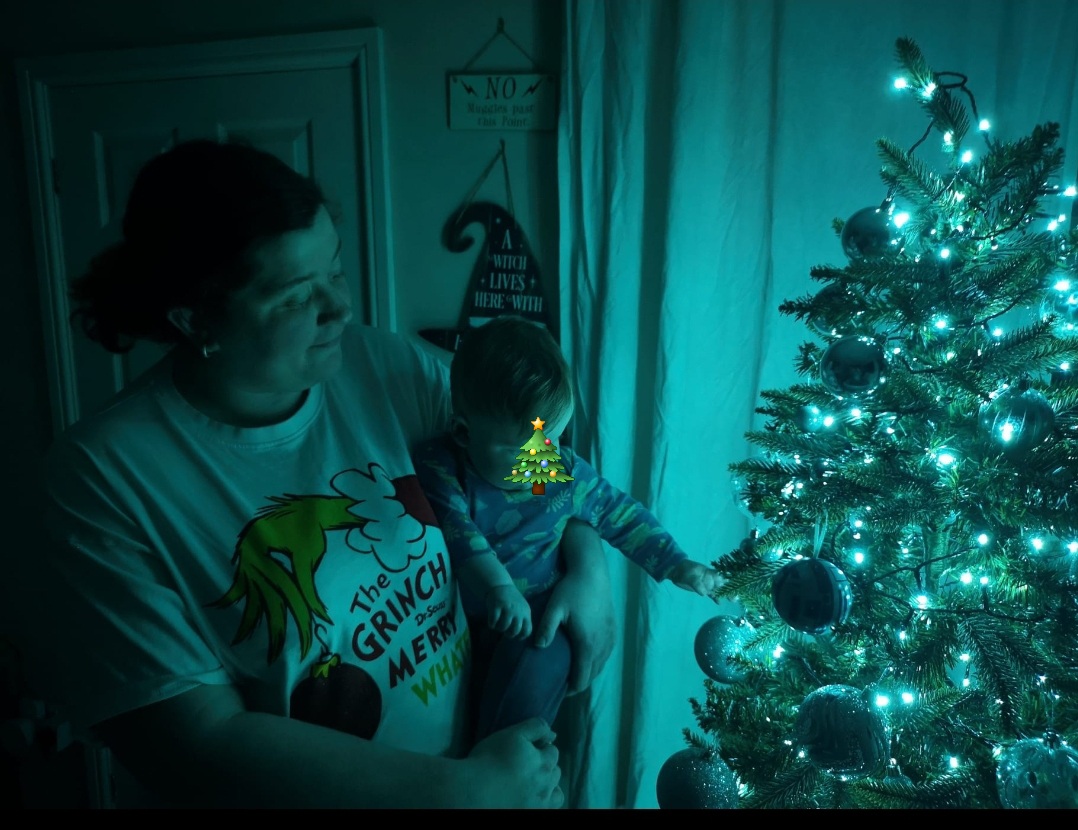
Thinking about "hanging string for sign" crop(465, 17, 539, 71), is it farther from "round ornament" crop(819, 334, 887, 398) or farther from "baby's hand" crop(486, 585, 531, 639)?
"baby's hand" crop(486, 585, 531, 639)

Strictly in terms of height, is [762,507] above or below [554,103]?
below

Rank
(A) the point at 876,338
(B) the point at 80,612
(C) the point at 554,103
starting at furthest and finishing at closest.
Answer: (C) the point at 554,103 < (A) the point at 876,338 < (B) the point at 80,612

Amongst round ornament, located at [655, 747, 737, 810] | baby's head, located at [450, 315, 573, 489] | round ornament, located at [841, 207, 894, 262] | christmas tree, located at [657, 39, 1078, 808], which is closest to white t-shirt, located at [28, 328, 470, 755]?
baby's head, located at [450, 315, 573, 489]

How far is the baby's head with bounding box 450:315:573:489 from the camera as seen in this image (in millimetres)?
818

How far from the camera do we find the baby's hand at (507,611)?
85 centimetres

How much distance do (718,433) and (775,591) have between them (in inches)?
23.5

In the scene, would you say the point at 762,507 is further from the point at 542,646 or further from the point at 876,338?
the point at 542,646

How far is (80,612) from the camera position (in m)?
0.66

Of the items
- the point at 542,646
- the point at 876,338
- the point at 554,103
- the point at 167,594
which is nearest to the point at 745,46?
the point at 554,103

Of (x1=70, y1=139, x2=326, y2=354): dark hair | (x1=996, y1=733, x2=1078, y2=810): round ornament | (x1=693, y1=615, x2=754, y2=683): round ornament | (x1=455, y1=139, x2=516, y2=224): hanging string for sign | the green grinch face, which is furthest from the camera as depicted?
(x1=455, y1=139, x2=516, y2=224): hanging string for sign

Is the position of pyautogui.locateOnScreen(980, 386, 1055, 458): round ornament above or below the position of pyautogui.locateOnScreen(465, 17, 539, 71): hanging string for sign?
below

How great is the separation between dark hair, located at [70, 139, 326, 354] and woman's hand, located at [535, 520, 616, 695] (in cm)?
61

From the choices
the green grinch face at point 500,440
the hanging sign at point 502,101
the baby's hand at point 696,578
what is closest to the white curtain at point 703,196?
the hanging sign at point 502,101

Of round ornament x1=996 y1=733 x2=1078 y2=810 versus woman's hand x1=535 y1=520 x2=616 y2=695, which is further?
woman's hand x1=535 y1=520 x2=616 y2=695
